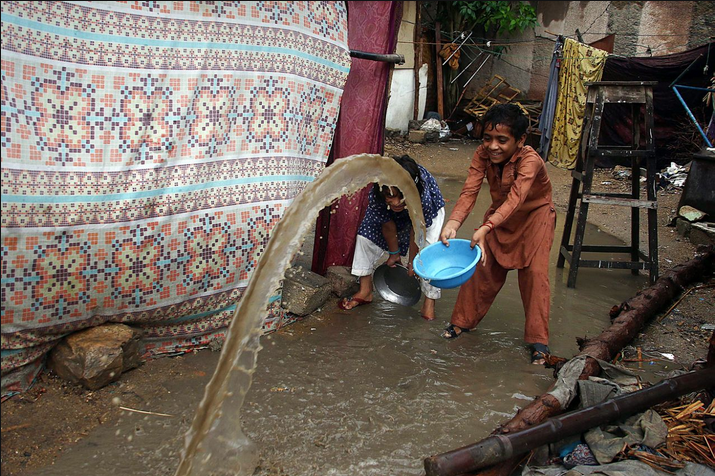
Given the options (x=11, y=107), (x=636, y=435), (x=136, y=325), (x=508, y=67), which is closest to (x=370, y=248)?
(x=136, y=325)

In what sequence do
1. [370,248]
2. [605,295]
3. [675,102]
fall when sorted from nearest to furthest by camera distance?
[370,248] < [605,295] < [675,102]

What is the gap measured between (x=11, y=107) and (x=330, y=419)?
7.17ft

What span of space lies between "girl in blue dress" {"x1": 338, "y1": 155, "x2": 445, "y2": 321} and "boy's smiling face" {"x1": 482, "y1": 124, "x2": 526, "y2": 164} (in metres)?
0.62

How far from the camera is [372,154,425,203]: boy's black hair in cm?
403

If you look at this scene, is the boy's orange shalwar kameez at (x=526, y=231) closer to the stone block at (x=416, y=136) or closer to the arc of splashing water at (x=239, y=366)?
the arc of splashing water at (x=239, y=366)

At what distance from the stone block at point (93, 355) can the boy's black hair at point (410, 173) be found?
1884 millimetres

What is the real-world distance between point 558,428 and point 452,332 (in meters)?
1.50

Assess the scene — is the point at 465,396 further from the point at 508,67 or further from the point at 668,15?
the point at 508,67

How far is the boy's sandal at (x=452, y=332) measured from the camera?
4117mm

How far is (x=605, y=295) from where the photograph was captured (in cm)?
513

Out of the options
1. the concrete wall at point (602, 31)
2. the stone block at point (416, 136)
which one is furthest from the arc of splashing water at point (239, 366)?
the concrete wall at point (602, 31)

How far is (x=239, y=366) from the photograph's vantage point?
2.82 m

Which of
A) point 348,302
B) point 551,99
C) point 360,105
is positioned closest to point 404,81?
point 551,99

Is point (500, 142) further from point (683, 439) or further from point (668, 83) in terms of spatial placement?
point (668, 83)
